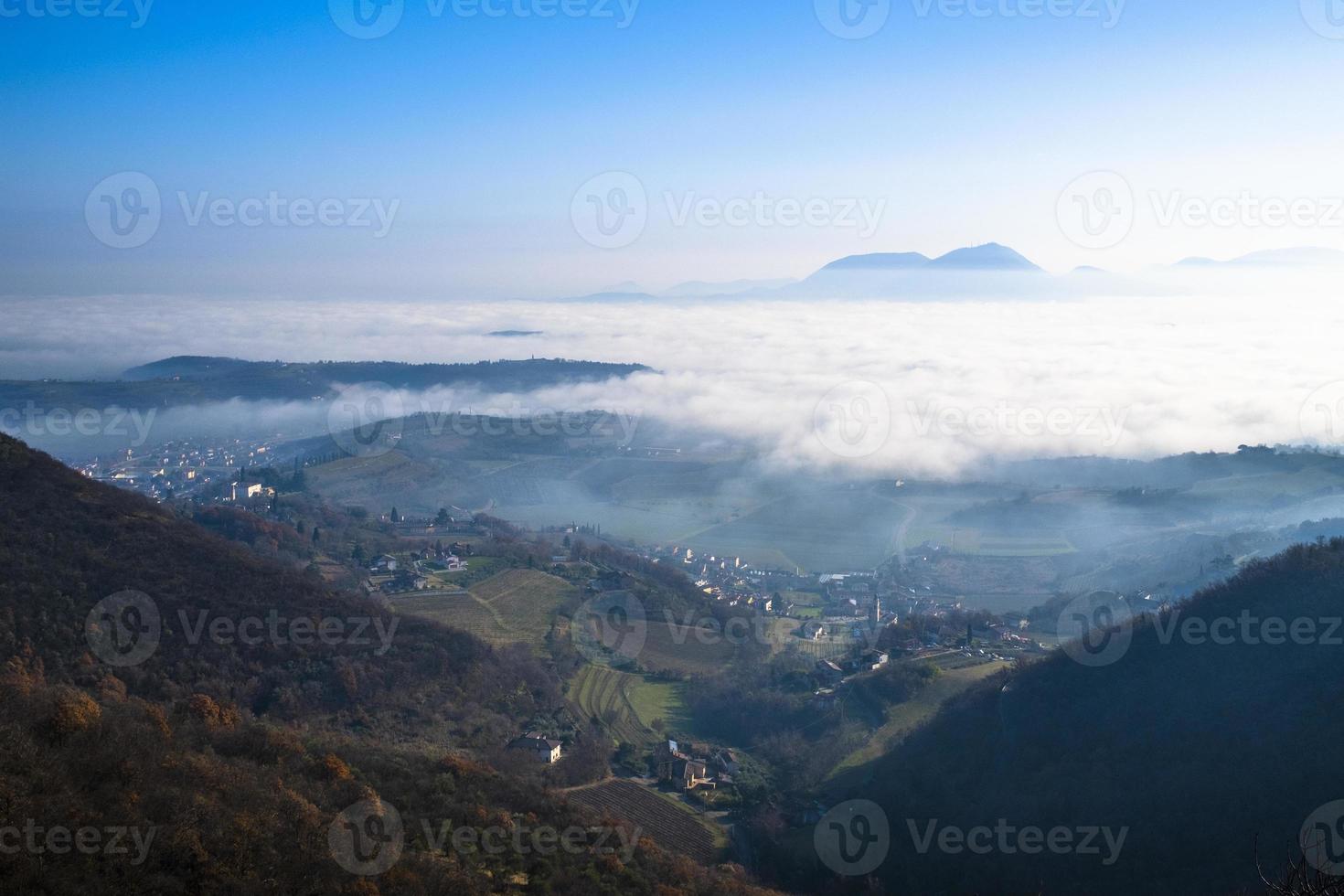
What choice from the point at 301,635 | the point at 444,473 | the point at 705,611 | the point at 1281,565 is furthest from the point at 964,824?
the point at 444,473

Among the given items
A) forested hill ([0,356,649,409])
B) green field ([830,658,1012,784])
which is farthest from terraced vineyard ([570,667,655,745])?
forested hill ([0,356,649,409])

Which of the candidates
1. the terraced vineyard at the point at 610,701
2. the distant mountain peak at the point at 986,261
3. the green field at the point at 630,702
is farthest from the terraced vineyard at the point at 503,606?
the distant mountain peak at the point at 986,261

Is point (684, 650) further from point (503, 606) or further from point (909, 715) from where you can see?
point (909, 715)

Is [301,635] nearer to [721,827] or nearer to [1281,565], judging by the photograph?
[721,827]

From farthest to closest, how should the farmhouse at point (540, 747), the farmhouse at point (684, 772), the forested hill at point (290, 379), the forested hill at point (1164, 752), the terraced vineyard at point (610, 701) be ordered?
1. the forested hill at point (290, 379)
2. the terraced vineyard at point (610, 701)
3. the farmhouse at point (684, 772)
4. the farmhouse at point (540, 747)
5. the forested hill at point (1164, 752)

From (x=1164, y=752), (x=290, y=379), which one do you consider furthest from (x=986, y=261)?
(x=1164, y=752)

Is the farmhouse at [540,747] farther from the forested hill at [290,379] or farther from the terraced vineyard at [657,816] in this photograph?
the forested hill at [290,379]
